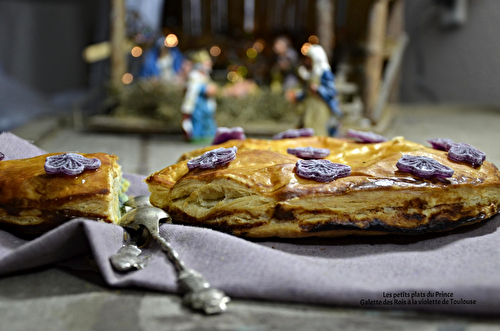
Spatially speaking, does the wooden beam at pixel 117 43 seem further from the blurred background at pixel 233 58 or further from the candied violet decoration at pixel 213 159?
the candied violet decoration at pixel 213 159

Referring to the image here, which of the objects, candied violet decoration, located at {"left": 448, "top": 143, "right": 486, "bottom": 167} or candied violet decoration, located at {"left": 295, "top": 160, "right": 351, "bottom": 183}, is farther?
candied violet decoration, located at {"left": 448, "top": 143, "right": 486, "bottom": 167}

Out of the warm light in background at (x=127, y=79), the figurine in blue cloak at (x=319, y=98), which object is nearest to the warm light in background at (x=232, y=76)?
the warm light in background at (x=127, y=79)

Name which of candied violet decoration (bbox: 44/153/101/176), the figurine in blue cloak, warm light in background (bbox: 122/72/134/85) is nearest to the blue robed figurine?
the figurine in blue cloak

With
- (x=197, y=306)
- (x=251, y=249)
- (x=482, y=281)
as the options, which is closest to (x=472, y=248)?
(x=482, y=281)

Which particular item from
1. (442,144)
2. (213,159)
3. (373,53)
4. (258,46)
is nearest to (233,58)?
(258,46)

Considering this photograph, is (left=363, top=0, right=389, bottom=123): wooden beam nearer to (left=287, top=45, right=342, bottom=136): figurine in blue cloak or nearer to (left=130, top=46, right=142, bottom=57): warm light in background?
(left=287, top=45, right=342, bottom=136): figurine in blue cloak

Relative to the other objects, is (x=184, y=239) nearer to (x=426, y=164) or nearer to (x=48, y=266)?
(x=48, y=266)
